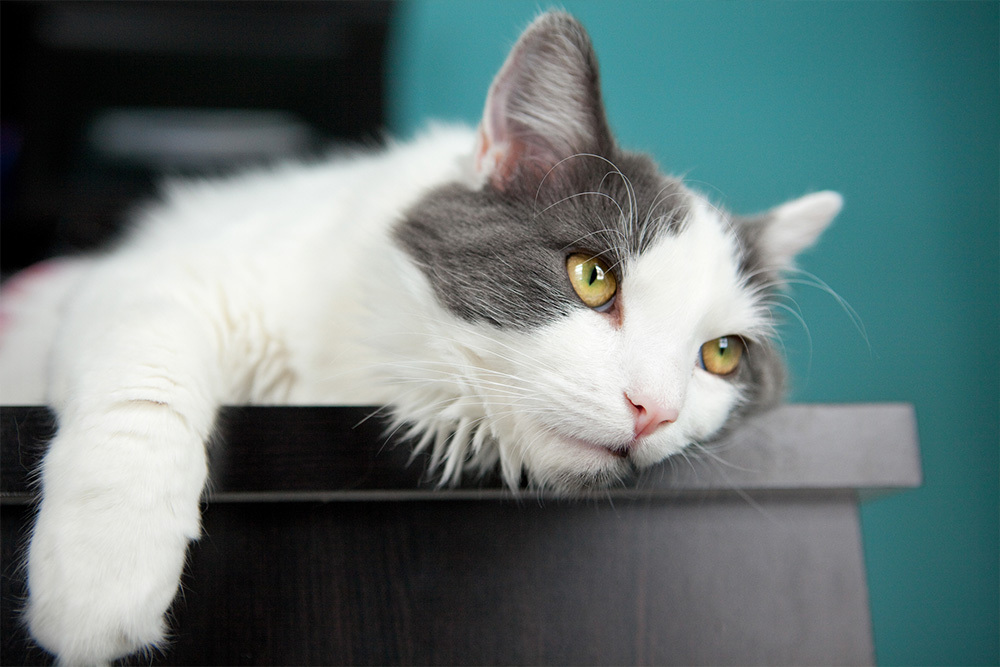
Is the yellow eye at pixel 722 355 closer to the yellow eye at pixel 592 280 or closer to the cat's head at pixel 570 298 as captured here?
the cat's head at pixel 570 298

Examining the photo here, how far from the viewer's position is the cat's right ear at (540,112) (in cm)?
87

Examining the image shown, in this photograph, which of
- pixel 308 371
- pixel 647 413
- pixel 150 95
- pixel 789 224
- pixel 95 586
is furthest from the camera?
pixel 150 95

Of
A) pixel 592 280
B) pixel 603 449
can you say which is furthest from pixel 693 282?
pixel 603 449

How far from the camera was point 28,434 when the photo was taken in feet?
2.15

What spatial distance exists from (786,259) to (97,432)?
109 centimetres

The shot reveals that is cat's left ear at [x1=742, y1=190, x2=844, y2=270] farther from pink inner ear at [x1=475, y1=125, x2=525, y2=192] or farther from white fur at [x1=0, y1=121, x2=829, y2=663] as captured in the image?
pink inner ear at [x1=475, y1=125, x2=525, y2=192]

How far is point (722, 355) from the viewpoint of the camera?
94 cm

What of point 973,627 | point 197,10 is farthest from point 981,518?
point 197,10

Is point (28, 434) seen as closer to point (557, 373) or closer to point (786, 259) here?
point (557, 373)

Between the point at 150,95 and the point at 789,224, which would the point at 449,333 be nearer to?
the point at 789,224

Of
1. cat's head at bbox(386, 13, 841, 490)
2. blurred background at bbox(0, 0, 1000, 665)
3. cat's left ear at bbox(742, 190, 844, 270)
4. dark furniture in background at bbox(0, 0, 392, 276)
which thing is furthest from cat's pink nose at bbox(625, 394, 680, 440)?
dark furniture in background at bbox(0, 0, 392, 276)

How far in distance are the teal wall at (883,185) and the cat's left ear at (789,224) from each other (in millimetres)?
499

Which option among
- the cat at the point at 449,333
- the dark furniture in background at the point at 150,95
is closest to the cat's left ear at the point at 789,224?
the cat at the point at 449,333

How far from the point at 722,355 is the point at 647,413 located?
11.7 inches
